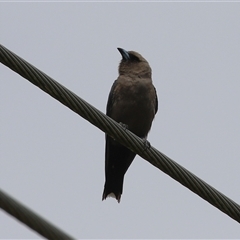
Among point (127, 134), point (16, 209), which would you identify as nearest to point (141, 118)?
point (127, 134)

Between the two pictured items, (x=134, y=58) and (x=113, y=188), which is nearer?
(x=113, y=188)

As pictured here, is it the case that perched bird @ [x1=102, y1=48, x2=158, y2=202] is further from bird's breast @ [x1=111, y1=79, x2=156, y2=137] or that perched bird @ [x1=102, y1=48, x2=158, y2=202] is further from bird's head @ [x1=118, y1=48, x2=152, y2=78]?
bird's head @ [x1=118, y1=48, x2=152, y2=78]

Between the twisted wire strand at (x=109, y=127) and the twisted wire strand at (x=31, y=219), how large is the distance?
1594 mm

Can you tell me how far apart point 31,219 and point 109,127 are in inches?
76.2

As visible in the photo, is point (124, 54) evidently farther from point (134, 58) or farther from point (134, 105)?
point (134, 105)

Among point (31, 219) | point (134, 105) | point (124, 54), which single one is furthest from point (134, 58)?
point (31, 219)

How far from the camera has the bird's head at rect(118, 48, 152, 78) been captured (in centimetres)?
775

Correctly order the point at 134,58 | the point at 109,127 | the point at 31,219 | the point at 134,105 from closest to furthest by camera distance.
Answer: the point at 31,219, the point at 109,127, the point at 134,105, the point at 134,58

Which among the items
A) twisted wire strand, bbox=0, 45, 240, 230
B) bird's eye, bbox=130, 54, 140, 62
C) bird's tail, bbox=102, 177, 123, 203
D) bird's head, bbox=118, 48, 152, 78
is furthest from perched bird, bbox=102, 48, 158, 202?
twisted wire strand, bbox=0, 45, 240, 230

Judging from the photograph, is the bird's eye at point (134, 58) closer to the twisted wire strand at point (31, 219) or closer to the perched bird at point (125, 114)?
the perched bird at point (125, 114)

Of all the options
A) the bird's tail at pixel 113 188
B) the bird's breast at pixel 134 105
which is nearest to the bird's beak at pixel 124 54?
the bird's breast at pixel 134 105

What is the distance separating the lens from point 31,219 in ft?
8.52

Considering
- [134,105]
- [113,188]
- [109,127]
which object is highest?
[134,105]

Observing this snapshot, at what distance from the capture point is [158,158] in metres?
4.61
